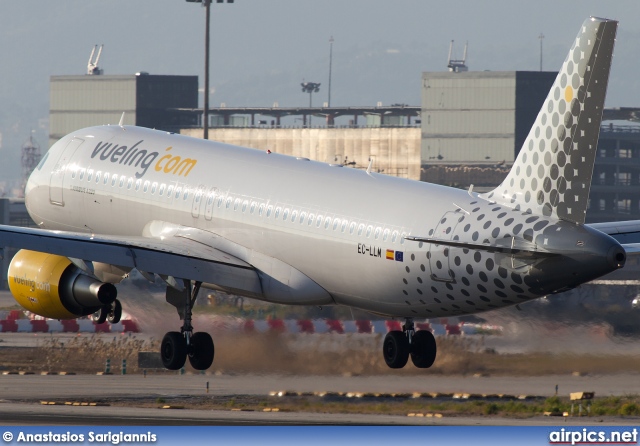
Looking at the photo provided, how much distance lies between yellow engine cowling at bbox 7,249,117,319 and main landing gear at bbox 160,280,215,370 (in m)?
2.37

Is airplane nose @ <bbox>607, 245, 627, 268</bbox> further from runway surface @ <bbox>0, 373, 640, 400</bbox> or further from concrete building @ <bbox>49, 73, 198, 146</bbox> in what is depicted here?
concrete building @ <bbox>49, 73, 198, 146</bbox>

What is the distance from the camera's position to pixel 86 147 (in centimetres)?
5628

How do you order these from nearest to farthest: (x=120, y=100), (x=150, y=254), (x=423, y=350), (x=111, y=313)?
(x=150, y=254), (x=423, y=350), (x=111, y=313), (x=120, y=100)

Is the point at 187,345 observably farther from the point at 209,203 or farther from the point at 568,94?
the point at 568,94

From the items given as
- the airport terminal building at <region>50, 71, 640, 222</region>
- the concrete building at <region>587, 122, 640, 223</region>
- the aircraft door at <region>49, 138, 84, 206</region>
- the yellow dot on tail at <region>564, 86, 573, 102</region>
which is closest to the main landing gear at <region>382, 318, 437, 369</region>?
the yellow dot on tail at <region>564, 86, 573, 102</region>

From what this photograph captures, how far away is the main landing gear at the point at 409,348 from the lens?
4897 centimetres

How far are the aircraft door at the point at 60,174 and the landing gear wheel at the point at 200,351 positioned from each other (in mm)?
9583

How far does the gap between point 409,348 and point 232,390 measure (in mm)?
19592

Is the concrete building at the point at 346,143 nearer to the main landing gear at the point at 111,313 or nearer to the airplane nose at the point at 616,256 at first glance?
the main landing gear at the point at 111,313

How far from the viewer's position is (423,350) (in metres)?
49.0

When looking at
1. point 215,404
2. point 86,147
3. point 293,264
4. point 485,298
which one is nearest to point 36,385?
point 215,404

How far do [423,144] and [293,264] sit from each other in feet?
428

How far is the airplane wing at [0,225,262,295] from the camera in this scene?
4666cm

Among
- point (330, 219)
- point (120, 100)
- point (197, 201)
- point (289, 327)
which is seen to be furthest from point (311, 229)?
point (120, 100)
